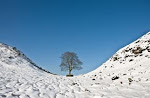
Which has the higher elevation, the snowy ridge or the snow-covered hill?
the snowy ridge

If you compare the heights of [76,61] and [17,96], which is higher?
[76,61]

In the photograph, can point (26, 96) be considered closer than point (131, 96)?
Yes

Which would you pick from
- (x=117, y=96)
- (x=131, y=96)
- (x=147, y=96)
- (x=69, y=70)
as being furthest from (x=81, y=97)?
(x=69, y=70)

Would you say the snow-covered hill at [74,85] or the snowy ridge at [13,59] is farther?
the snowy ridge at [13,59]

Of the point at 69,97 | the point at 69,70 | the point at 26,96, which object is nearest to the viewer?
the point at 26,96

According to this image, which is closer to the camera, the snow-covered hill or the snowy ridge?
the snow-covered hill

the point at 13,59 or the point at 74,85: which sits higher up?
the point at 13,59

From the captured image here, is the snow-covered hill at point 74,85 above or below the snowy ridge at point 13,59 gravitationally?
below

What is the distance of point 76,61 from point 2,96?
1585 inches

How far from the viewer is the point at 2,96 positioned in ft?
16.9

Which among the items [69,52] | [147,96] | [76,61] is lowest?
[147,96]

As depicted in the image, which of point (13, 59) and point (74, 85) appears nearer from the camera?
point (74, 85)

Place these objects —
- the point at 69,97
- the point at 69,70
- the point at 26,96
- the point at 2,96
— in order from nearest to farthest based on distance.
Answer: the point at 2,96
the point at 26,96
the point at 69,97
the point at 69,70

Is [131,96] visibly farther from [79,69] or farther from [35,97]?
[79,69]
